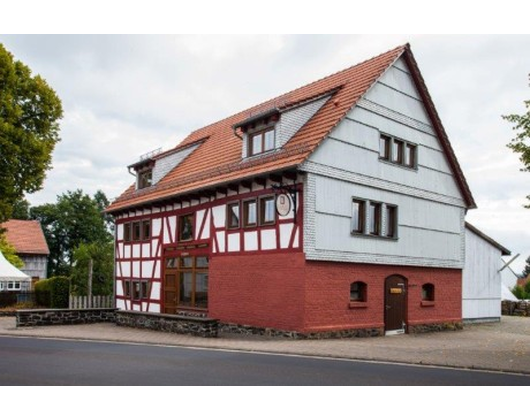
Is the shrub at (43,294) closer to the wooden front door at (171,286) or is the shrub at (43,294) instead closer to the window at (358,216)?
the wooden front door at (171,286)

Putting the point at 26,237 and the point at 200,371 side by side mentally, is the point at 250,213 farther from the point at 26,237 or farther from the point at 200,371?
the point at 26,237

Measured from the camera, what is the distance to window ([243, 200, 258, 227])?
19.9 meters

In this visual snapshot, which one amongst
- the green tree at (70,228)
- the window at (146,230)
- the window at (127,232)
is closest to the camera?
the window at (146,230)

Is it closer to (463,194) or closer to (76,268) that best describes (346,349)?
(463,194)

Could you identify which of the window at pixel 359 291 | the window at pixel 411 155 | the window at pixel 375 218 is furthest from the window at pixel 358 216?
the window at pixel 411 155

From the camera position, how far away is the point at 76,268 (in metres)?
32.5

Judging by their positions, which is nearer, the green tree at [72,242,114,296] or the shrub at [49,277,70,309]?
the shrub at [49,277,70,309]

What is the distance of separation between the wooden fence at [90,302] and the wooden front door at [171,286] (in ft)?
13.5

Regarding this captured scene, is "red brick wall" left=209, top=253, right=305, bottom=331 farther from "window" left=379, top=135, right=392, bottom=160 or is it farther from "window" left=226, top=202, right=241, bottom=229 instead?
"window" left=379, top=135, right=392, bottom=160

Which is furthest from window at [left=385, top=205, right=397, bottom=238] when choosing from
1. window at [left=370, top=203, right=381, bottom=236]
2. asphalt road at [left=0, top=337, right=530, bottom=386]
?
asphalt road at [left=0, top=337, right=530, bottom=386]

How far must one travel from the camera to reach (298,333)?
58.6ft

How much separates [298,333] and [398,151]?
8435 mm

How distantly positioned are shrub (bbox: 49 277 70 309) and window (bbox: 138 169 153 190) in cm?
762

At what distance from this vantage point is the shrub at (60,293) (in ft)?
104
